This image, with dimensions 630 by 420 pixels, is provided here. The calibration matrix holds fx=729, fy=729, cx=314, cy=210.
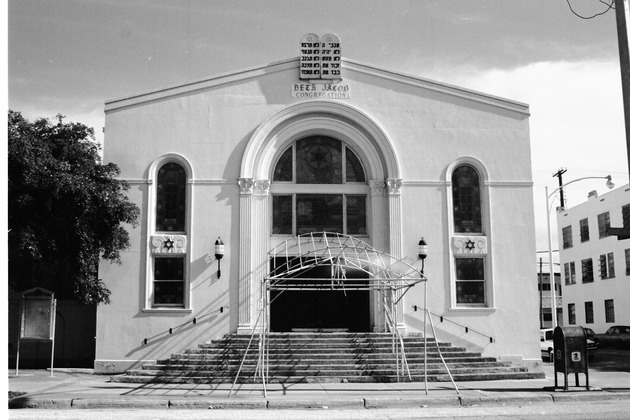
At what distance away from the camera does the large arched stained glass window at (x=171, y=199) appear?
882 inches

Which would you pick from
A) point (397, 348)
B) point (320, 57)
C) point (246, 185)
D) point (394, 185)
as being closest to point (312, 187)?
point (246, 185)

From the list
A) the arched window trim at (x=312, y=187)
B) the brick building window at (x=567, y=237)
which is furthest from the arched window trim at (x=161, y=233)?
the brick building window at (x=567, y=237)

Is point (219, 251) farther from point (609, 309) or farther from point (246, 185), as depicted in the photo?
point (609, 309)

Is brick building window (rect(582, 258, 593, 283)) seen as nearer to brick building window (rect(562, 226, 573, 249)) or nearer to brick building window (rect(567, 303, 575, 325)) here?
brick building window (rect(562, 226, 573, 249))

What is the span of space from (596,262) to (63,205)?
36.5 meters

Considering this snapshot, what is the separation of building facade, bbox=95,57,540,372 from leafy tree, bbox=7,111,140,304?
1.52 meters

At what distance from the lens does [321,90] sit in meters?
22.9

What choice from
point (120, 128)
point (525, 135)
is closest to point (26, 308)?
point (120, 128)

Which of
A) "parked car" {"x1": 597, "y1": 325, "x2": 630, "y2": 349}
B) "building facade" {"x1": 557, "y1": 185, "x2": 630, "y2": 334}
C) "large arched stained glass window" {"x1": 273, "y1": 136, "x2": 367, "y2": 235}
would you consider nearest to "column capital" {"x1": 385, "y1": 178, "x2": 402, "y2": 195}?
"large arched stained glass window" {"x1": 273, "y1": 136, "x2": 367, "y2": 235}

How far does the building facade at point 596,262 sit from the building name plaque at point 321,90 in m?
23.5

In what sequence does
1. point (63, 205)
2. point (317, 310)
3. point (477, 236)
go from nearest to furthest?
point (63, 205)
point (477, 236)
point (317, 310)

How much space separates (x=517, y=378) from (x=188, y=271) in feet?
32.8

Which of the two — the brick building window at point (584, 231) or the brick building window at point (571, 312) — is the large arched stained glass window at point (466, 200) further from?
the brick building window at point (571, 312)

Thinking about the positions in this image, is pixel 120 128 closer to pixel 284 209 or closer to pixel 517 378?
pixel 284 209
